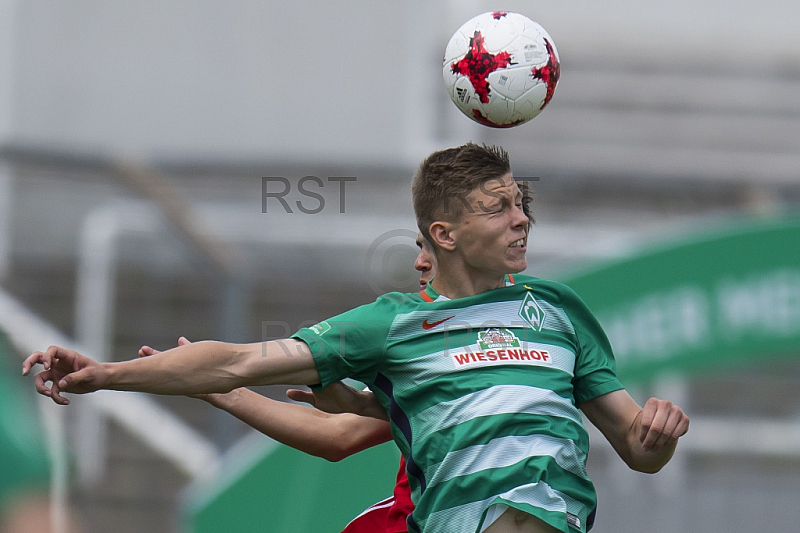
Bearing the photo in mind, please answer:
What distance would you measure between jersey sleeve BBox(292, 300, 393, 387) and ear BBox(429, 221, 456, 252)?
287mm

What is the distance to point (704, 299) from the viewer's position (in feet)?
22.6

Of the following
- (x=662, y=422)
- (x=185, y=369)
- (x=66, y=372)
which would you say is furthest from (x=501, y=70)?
(x=66, y=372)

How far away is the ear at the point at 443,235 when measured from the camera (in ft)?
11.6

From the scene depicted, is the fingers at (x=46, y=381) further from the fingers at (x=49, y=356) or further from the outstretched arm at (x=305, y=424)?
A: the outstretched arm at (x=305, y=424)

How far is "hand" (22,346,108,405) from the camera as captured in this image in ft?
9.70

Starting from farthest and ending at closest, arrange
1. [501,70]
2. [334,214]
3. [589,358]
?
[334,214] → [501,70] → [589,358]

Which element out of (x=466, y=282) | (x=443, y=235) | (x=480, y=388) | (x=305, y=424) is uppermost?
(x=443, y=235)

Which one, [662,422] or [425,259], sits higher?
[425,259]

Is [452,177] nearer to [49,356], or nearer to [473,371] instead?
[473,371]

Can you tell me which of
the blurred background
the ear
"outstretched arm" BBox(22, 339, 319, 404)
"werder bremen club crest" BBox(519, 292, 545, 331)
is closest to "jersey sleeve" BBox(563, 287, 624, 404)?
"werder bremen club crest" BBox(519, 292, 545, 331)

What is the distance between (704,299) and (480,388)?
3918 millimetres

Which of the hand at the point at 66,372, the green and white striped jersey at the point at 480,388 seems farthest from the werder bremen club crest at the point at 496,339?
the hand at the point at 66,372

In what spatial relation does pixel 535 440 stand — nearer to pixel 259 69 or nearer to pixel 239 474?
pixel 239 474

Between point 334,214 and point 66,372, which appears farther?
point 334,214
